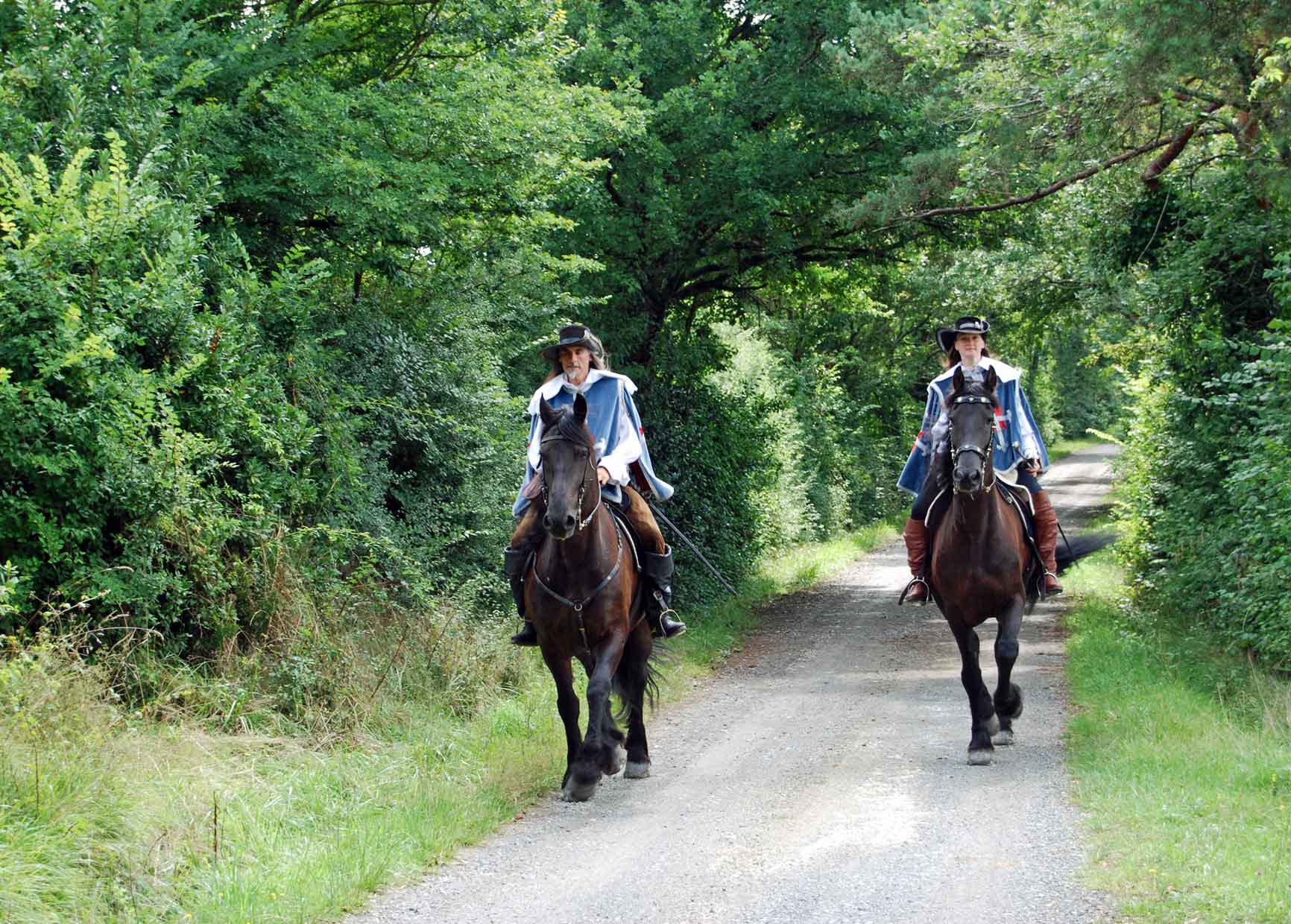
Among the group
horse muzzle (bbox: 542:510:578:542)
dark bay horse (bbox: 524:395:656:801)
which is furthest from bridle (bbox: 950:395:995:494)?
horse muzzle (bbox: 542:510:578:542)

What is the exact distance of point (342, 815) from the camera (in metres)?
6.75

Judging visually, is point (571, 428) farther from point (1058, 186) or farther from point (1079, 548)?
point (1058, 186)

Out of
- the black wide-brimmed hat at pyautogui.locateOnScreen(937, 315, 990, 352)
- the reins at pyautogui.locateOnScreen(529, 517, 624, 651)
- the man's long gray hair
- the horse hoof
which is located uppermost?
the man's long gray hair

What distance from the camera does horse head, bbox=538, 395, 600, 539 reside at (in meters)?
7.18

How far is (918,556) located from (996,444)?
1142 millimetres

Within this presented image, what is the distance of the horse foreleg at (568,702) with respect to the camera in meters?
8.06

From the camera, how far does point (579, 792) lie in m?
A: 7.77

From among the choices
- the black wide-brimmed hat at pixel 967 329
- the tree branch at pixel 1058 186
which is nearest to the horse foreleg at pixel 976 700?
the black wide-brimmed hat at pixel 967 329

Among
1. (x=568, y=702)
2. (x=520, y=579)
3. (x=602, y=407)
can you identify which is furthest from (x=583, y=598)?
(x=602, y=407)

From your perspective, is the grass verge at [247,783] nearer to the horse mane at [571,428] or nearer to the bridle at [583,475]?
the bridle at [583,475]

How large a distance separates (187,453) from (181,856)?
3.16 metres

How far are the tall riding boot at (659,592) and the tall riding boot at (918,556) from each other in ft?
7.20

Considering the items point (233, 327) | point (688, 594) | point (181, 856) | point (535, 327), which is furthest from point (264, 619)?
point (688, 594)

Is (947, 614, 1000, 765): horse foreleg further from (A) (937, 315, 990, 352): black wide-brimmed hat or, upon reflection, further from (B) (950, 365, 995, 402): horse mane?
(A) (937, 315, 990, 352): black wide-brimmed hat
